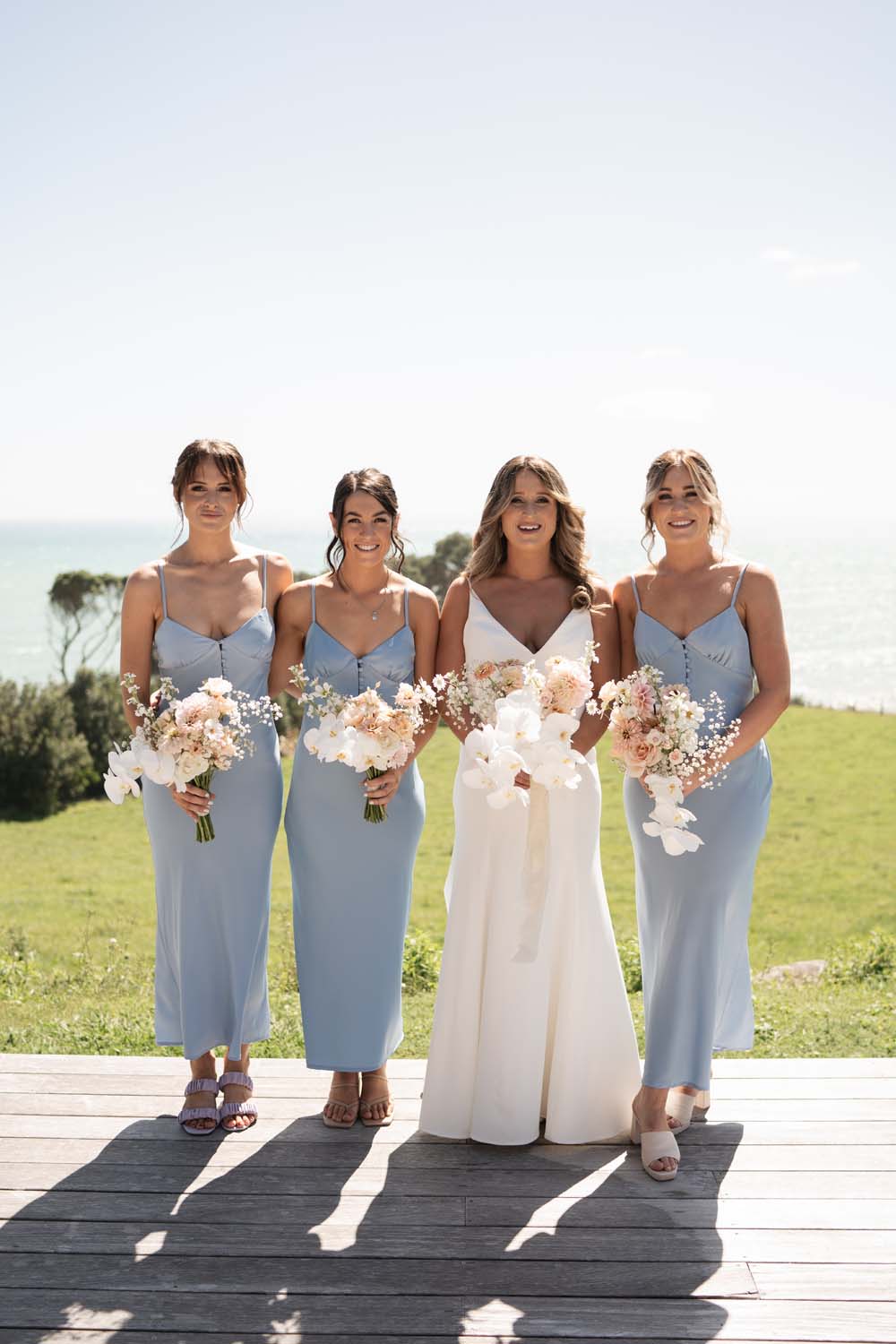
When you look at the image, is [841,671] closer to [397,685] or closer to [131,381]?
[397,685]

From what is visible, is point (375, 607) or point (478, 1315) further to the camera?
point (375, 607)

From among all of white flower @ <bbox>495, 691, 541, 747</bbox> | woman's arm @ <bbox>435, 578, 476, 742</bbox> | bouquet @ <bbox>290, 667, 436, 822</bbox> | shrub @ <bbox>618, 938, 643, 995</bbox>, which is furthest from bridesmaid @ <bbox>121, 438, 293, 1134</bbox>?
shrub @ <bbox>618, 938, 643, 995</bbox>

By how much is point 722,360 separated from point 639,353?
38.9 ft

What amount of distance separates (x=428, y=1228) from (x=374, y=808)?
1.55 metres

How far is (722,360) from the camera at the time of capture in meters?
115

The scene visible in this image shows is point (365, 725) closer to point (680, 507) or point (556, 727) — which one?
point (556, 727)

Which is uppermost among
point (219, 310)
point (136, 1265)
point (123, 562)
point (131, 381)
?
point (131, 381)

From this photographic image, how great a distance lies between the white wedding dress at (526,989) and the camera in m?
4.53

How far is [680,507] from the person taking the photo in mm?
4465

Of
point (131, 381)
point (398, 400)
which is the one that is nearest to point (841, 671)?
point (398, 400)

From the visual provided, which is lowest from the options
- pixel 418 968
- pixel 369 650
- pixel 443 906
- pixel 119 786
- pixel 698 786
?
pixel 443 906

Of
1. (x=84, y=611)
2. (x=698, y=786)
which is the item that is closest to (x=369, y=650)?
(x=698, y=786)

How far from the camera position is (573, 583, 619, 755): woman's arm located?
4.58 metres

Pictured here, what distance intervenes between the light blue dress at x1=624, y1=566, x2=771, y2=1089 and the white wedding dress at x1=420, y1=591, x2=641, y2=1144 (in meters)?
0.18
